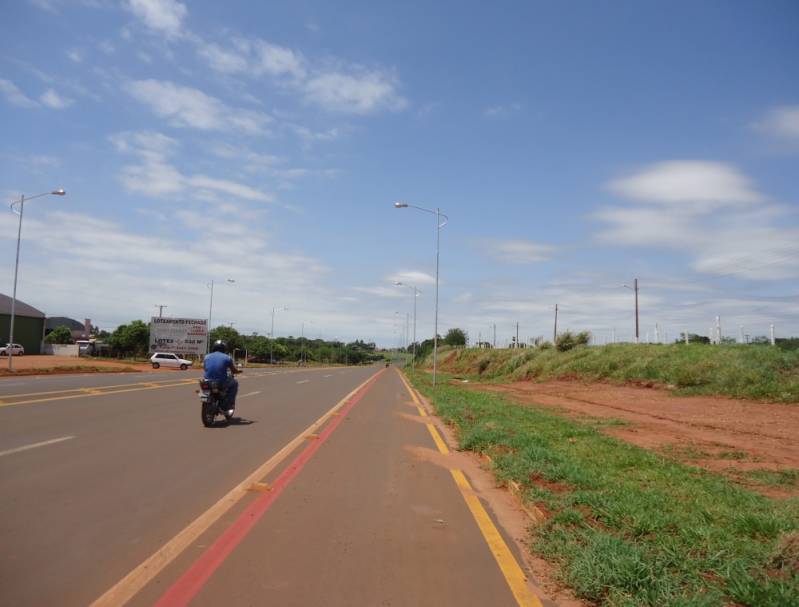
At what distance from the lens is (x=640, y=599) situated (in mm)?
4297

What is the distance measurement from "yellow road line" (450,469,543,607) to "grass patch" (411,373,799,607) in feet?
1.13

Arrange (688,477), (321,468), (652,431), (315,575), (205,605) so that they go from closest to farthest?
(205,605)
(315,575)
(688,477)
(321,468)
(652,431)

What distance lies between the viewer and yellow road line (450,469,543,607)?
456 centimetres

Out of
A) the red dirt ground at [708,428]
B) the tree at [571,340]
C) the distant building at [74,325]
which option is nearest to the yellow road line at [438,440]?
the red dirt ground at [708,428]

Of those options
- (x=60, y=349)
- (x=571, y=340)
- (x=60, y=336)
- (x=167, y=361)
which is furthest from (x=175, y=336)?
(x=60, y=336)

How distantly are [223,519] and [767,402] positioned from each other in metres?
20.6

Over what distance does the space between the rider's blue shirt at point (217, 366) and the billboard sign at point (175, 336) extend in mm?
55455

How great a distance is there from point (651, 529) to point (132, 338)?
303 feet

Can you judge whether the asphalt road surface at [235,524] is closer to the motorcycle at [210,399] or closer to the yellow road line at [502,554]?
the yellow road line at [502,554]

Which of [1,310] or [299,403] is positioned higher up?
[1,310]

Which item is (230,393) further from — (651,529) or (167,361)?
(167,361)

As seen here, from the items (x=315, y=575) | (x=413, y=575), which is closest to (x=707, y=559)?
(x=413, y=575)

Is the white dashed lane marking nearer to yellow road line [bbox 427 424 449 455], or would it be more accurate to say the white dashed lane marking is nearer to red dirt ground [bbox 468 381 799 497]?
yellow road line [bbox 427 424 449 455]

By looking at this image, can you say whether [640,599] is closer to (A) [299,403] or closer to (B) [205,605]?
(B) [205,605]
